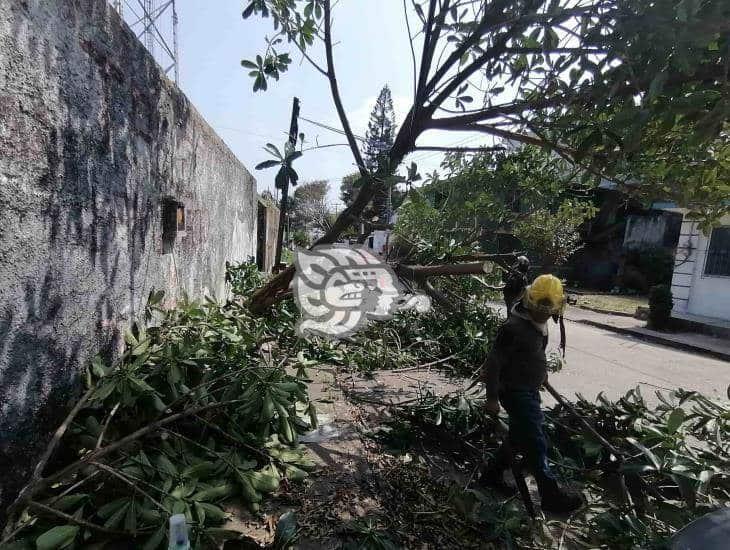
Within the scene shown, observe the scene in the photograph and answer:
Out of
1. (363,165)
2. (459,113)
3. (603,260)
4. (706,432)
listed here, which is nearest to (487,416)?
(706,432)

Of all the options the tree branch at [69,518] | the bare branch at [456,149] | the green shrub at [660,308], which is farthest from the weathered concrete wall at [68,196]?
the green shrub at [660,308]

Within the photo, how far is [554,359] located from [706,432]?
2161 mm

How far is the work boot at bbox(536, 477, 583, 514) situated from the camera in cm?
212

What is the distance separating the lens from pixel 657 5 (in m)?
1.44

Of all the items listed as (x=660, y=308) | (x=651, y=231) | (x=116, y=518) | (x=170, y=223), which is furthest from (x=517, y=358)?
(x=651, y=231)

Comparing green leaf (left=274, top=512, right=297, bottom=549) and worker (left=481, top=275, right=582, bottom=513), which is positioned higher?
worker (left=481, top=275, right=582, bottom=513)

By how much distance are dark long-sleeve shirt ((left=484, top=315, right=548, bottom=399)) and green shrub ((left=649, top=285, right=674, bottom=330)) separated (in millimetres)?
8638

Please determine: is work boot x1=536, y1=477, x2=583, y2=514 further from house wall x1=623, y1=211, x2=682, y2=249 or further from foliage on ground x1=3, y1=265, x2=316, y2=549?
A: house wall x1=623, y1=211, x2=682, y2=249

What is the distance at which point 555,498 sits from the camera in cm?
213

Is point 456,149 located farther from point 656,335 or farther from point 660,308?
point 660,308

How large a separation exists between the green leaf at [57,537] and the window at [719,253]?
11580mm

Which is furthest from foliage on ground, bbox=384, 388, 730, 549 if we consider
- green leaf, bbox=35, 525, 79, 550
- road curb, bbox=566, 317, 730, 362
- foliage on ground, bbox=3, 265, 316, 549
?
road curb, bbox=566, 317, 730, 362

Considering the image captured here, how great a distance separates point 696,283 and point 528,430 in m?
10.0

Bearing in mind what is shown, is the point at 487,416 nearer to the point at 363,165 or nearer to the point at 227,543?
the point at 227,543
